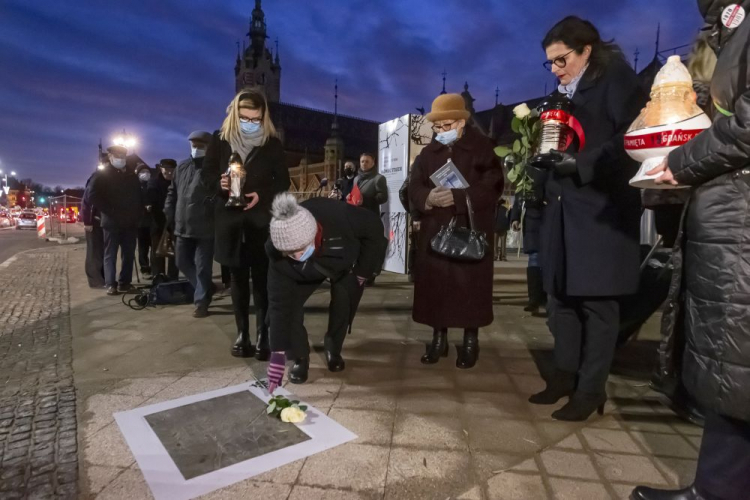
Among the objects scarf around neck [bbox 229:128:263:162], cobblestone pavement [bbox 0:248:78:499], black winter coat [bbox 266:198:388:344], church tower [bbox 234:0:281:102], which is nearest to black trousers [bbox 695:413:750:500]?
black winter coat [bbox 266:198:388:344]

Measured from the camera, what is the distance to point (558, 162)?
2.31 m

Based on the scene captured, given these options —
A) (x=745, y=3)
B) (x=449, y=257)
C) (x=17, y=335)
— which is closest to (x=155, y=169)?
(x=17, y=335)

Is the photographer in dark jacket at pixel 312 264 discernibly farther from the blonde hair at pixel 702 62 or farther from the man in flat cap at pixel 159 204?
the man in flat cap at pixel 159 204

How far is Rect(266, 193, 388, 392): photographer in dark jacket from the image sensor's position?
2617 mm

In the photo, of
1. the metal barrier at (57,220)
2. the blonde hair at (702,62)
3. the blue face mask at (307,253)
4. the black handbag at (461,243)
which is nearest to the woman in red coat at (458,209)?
the black handbag at (461,243)

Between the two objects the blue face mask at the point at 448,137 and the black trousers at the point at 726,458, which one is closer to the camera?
the black trousers at the point at 726,458

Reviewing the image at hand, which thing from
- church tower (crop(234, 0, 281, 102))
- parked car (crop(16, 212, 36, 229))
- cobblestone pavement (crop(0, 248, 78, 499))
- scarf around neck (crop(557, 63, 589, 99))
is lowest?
cobblestone pavement (crop(0, 248, 78, 499))

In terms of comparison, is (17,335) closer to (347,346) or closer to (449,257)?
(347,346)

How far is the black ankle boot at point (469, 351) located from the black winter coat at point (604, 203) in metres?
1.14

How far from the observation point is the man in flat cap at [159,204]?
727 cm

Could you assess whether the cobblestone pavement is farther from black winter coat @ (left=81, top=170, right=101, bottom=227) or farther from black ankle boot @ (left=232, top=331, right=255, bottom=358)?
black winter coat @ (left=81, top=170, right=101, bottom=227)

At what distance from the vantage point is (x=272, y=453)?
7.22 ft

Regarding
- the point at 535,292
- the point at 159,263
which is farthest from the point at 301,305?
the point at 159,263

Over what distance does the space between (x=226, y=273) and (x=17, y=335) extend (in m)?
2.28
